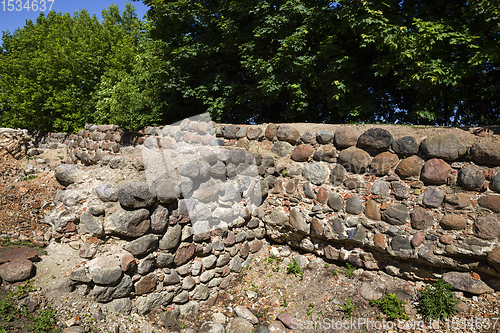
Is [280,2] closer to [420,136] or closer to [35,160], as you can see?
[420,136]

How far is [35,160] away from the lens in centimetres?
1032

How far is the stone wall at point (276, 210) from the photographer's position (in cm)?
330

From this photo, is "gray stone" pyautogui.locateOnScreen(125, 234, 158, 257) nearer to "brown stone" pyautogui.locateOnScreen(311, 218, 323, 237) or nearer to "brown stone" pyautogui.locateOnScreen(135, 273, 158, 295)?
"brown stone" pyautogui.locateOnScreen(135, 273, 158, 295)

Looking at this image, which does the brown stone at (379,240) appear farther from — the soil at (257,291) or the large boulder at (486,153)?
the large boulder at (486,153)

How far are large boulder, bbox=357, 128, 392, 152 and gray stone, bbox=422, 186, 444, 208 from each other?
768 millimetres

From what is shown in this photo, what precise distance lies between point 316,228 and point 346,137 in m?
1.48

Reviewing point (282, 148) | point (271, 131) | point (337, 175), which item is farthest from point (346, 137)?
point (271, 131)

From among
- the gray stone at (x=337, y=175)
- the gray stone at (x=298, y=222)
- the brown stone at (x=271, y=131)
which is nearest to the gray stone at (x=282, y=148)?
the brown stone at (x=271, y=131)

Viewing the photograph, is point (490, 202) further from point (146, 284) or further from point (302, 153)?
point (146, 284)

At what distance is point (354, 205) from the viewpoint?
4105mm

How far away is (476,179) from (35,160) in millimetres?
12689

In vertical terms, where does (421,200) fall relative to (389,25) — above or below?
below

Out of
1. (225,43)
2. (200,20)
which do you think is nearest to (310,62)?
(225,43)

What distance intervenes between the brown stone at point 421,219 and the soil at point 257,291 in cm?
77
